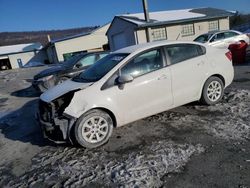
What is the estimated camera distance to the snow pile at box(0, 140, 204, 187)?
353 cm

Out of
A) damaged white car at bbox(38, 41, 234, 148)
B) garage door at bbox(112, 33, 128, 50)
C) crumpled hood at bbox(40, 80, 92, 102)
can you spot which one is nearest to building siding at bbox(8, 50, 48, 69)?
garage door at bbox(112, 33, 128, 50)

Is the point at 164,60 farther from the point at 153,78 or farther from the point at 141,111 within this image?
the point at 141,111

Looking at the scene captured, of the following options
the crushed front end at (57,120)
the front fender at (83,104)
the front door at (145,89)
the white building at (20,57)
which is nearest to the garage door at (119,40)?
the front door at (145,89)

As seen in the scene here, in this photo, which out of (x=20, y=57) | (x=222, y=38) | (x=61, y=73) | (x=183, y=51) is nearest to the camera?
(x=183, y=51)

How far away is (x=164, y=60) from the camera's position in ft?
17.4

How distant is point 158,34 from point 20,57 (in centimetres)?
3004

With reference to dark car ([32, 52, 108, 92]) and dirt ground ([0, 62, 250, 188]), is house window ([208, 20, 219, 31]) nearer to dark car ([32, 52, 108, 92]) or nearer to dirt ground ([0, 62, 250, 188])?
dark car ([32, 52, 108, 92])

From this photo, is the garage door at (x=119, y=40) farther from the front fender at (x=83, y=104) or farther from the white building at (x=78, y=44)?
the front fender at (x=83, y=104)

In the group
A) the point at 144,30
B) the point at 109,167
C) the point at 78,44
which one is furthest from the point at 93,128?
the point at 78,44

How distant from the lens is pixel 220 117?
206 inches

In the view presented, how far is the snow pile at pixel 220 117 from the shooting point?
4.54 metres

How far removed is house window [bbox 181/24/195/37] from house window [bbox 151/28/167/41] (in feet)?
6.81

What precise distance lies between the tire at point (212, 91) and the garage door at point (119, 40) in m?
19.3

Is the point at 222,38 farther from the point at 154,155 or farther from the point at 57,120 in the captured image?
the point at 57,120
